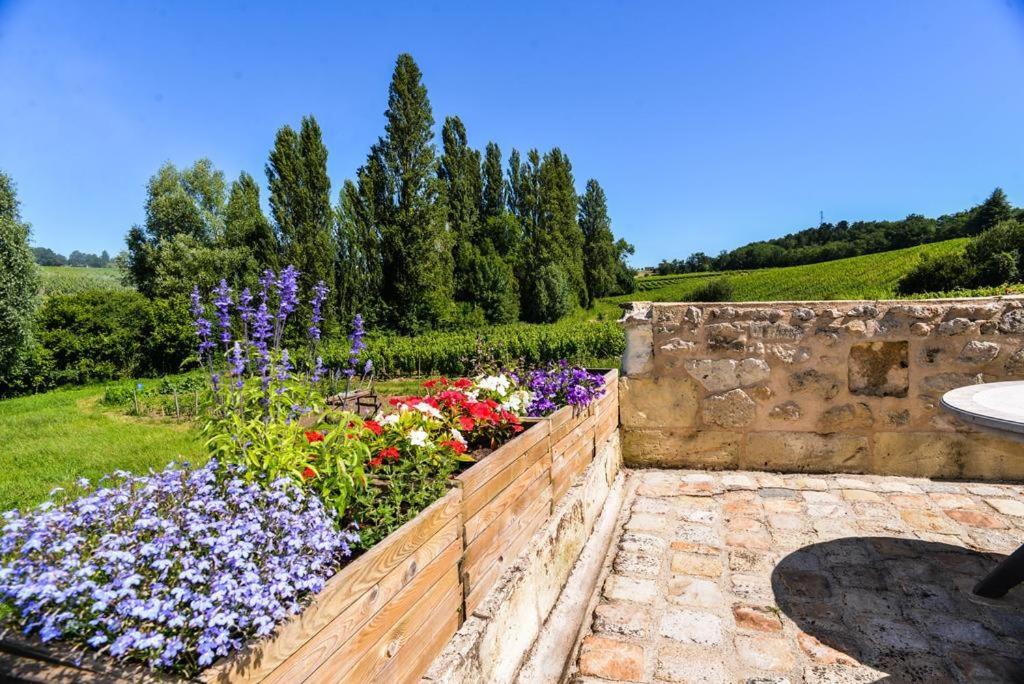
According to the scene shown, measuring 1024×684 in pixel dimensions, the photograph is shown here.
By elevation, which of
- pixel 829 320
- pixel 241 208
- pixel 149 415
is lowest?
pixel 149 415

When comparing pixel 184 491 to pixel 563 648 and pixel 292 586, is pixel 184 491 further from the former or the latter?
pixel 563 648

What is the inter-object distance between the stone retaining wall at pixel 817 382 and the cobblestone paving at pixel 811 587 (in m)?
0.29

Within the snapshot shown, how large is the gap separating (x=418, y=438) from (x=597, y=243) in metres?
29.7

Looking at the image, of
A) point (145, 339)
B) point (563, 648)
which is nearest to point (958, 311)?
point (563, 648)

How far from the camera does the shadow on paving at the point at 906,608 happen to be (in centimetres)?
188

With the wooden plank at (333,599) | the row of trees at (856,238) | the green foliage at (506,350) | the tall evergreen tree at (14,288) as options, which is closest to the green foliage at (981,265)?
the row of trees at (856,238)

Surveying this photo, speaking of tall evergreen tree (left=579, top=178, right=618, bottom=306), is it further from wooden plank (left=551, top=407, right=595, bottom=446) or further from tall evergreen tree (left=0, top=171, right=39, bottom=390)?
wooden plank (left=551, top=407, right=595, bottom=446)

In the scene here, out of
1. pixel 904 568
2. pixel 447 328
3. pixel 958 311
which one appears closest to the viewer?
pixel 904 568

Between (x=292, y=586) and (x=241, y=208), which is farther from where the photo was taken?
(x=241, y=208)

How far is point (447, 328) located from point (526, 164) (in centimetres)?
Result: 1021

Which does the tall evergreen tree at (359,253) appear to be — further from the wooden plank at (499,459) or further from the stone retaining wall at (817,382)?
the wooden plank at (499,459)

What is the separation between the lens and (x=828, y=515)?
315 centimetres

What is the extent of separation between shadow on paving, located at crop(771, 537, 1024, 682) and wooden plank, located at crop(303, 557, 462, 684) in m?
1.59

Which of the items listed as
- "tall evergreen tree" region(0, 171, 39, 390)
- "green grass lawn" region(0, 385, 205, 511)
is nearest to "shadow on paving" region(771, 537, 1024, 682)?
"green grass lawn" region(0, 385, 205, 511)
